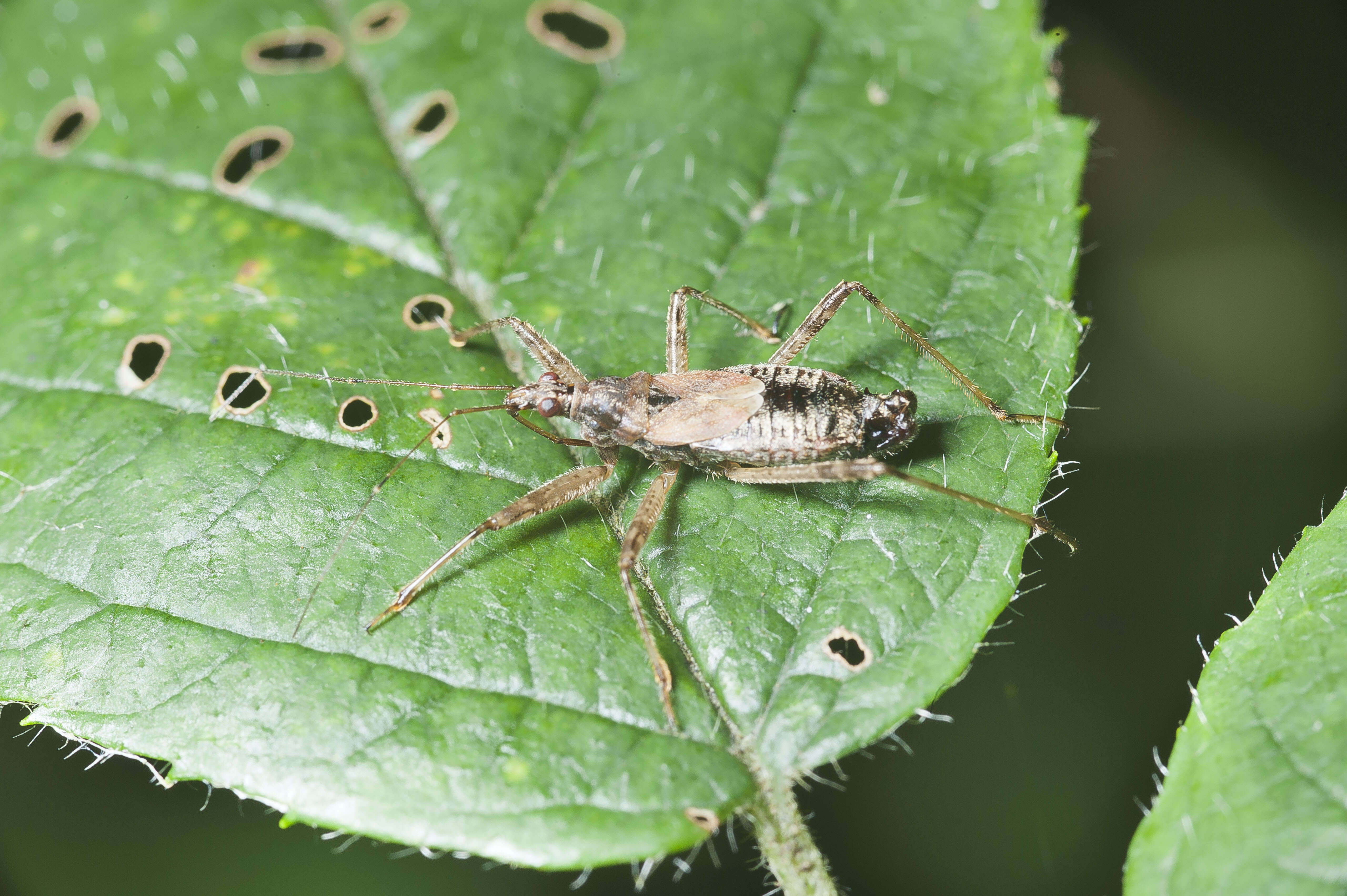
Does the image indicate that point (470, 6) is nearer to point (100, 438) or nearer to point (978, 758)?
point (100, 438)

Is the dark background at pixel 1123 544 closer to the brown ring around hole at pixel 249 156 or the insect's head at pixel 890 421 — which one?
the insect's head at pixel 890 421

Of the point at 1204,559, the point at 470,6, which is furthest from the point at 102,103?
the point at 1204,559

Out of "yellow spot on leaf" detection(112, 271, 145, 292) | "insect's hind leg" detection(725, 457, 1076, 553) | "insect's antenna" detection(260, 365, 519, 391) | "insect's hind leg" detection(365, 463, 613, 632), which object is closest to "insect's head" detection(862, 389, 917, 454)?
"insect's hind leg" detection(725, 457, 1076, 553)

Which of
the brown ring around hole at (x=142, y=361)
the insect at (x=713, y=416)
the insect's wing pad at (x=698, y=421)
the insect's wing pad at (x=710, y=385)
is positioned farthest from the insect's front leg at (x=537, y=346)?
the brown ring around hole at (x=142, y=361)

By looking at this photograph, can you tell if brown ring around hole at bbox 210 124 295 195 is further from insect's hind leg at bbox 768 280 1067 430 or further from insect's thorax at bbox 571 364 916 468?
insect's hind leg at bbox 768 280 1067 430

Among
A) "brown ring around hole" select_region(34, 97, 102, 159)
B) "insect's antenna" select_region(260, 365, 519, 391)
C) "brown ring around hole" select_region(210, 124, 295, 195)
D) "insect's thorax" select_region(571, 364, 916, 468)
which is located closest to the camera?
"insect's thorax" select_region(571, 364, 916, 468)

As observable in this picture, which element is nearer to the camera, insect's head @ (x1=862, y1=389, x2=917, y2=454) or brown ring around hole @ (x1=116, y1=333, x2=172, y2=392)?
insect's head @ (x1=862, y1=389, x2=917, y2=454)

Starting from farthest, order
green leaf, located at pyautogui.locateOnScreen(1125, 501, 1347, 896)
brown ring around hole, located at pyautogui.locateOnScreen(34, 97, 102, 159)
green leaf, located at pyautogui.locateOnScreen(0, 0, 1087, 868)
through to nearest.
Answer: brown ring around hole, located at pyautogui.locateOnScreen(34, 97, 102, 159)
green leaf, located at pyautogui.locateOnScreen(0, 0, 1087, 868)
green leaf, located at pyautogui.locateOnScreen(1125, 501, 1347, 896)
